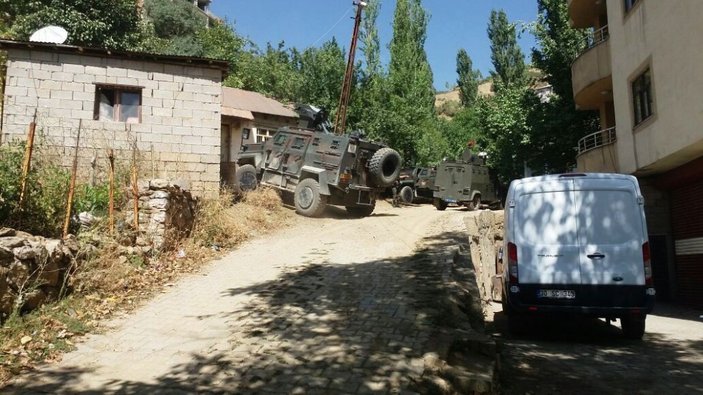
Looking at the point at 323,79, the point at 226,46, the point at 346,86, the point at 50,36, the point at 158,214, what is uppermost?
the point at 226,46

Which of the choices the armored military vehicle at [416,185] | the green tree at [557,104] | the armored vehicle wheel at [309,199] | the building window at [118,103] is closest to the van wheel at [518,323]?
the armored vehicle wheel at [309,199]

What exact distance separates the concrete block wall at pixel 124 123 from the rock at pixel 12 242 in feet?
19.9

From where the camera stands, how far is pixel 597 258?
6.18 metres

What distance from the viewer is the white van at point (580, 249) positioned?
6.08 metres

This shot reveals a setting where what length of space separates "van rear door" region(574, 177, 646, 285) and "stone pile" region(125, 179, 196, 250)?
7.12 m

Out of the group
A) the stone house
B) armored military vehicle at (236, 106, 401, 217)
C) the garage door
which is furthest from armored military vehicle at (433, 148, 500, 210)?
the garage door

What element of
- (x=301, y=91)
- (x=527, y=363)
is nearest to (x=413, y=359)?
(x=527, y=363)

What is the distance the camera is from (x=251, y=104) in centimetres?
2478

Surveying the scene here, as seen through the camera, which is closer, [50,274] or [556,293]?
[50,274]

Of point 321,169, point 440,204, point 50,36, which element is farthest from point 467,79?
point 50,36

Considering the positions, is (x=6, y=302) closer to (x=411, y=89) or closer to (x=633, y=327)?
(x=633, y=327)

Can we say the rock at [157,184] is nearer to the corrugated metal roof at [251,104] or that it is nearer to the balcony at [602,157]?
the balcony at [602,157]

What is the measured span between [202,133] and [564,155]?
1396cm

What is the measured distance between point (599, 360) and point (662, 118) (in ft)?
21.4
